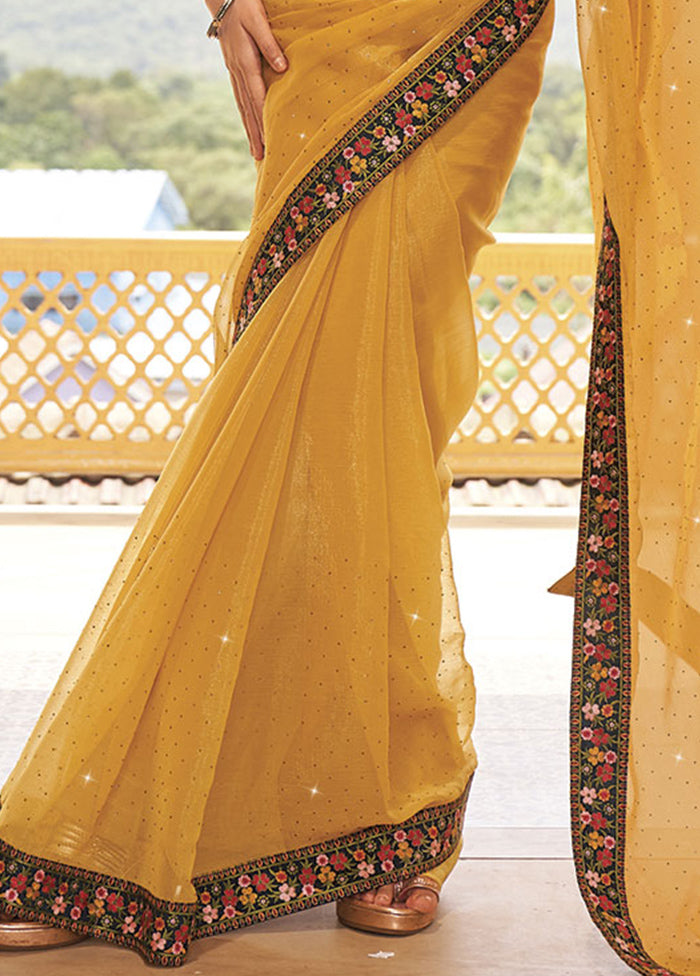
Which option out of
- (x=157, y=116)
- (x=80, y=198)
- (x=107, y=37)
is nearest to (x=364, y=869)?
(x=80, y=198)

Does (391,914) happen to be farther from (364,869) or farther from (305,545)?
(305,545)

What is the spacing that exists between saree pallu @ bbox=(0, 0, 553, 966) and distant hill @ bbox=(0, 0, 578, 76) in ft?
35.2

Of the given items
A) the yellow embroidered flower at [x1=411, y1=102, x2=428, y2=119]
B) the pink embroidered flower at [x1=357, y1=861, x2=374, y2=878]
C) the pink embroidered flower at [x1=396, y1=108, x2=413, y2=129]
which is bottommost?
the pink embroidered flower at [x1=357, y1=861, x2=374, y2=878]

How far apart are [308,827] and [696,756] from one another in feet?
1.10

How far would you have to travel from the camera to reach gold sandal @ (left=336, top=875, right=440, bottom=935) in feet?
3.86

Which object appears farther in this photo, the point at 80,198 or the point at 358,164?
the point at 80,198

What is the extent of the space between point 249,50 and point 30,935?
0.76 m

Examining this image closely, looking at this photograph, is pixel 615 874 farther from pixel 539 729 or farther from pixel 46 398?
pixel 46 398

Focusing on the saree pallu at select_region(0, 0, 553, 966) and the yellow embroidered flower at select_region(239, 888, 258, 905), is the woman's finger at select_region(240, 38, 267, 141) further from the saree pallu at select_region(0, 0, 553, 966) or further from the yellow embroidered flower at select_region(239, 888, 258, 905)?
the yellow embroidered flower at select_region(239, 888, 258, 905)

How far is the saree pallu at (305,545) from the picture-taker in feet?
3.76

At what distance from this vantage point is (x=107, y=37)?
38.4ft

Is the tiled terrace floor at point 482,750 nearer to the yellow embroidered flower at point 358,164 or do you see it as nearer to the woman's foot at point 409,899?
the woman's foot at point 409,899

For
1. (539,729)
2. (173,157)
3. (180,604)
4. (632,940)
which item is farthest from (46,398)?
(173,157)

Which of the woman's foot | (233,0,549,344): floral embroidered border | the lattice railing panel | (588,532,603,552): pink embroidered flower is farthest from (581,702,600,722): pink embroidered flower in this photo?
the lattice railing panel
